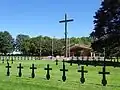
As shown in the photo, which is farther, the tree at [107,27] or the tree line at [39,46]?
the tree line at [39,46]

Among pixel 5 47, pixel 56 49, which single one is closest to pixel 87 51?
pixel 56 49

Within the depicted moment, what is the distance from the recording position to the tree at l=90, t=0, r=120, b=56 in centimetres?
5866

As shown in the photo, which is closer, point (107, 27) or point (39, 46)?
point (107, 27)

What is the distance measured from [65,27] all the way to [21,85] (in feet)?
148

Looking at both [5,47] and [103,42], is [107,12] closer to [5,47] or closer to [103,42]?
[103,42]

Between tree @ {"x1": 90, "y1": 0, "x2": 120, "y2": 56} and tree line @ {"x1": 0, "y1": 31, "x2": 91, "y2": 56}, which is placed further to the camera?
tree line @ {"x1": 0, "y1": 31, "x2": 91, "y2": 56}

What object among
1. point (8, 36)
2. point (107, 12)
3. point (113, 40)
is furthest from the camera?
point (8, 36)

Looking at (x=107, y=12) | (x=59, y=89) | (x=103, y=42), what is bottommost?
(x=59, y=89)

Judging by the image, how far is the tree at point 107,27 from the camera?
2309 inches

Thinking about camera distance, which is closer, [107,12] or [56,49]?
[107,12]

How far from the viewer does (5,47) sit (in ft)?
554

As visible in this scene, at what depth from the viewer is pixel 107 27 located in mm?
61062

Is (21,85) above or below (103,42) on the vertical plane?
below

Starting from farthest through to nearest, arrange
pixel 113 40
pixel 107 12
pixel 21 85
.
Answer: pixel 107 12, pixel 113 40, pixel 21 85
